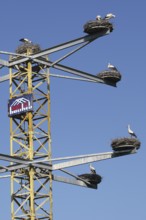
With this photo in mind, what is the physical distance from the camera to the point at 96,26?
2913 inches

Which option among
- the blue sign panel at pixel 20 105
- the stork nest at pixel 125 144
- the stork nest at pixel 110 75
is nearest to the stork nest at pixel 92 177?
the stork nest at pixel 125 144

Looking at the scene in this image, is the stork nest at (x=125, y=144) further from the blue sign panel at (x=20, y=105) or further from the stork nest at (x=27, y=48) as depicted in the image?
the stork nest at (x=27, y=48)

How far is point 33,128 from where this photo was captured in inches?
3031

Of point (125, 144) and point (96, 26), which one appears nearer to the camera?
point (125, 144)

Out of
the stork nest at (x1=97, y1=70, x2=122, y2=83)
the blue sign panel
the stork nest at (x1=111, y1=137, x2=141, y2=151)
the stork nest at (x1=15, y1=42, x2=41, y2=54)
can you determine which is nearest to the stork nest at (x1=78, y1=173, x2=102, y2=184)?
the stork nest at (x1=111, y1=137, x2=141, y2=151)

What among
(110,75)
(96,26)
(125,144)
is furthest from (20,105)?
(125,144)

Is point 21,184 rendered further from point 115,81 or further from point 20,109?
point 115,81

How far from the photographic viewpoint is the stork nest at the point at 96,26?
74000 mm

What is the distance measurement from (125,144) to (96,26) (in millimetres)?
7883

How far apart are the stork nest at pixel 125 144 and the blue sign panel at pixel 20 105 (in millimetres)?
6881

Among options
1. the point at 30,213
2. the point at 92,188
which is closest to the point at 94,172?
the point at 92,188

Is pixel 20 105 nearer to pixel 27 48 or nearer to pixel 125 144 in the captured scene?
pixel 27 48

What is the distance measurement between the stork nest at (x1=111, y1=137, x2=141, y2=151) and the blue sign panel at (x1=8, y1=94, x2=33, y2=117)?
6881 mm

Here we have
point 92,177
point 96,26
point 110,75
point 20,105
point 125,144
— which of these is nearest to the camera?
point 125,144
